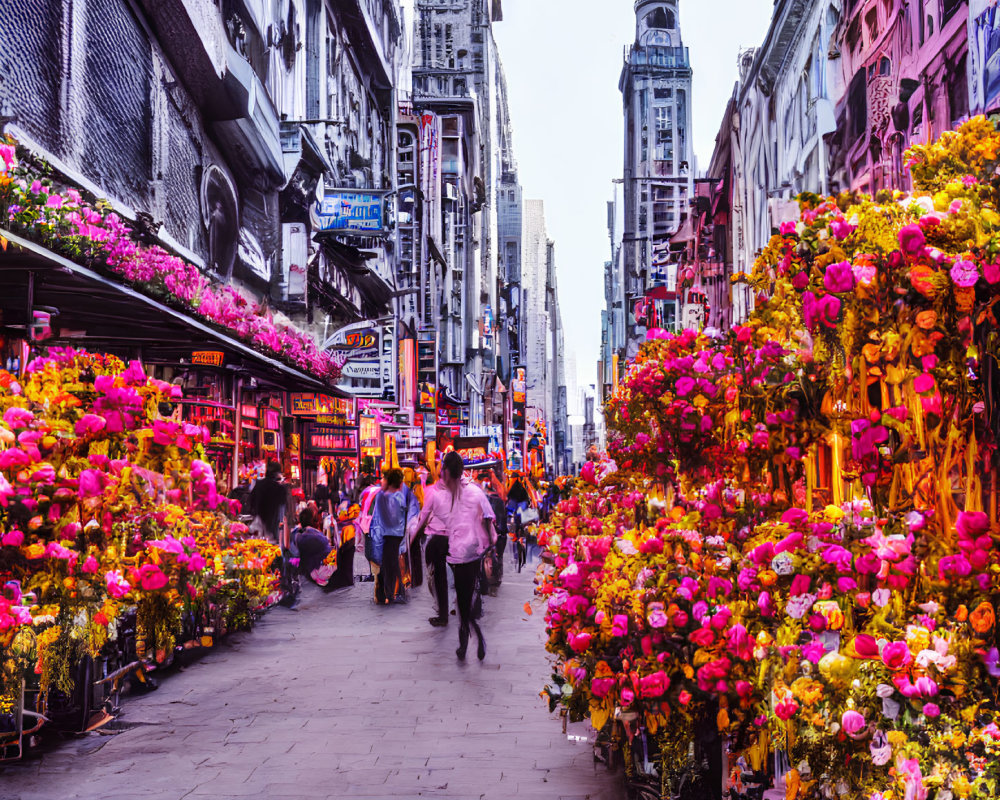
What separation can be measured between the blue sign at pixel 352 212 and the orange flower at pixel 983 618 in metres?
23.7

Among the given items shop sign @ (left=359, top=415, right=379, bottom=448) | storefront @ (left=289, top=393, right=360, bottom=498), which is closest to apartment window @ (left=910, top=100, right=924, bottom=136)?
storefront @ (left=289, top=393, right=360, bottom=498)

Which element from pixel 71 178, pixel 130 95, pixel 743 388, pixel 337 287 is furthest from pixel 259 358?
pixel 337 287

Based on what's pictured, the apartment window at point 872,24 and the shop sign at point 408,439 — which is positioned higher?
the apartment window at point 872,24

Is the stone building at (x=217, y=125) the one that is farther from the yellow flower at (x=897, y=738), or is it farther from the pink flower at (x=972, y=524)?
the yellow flower at (x=897, y=738)

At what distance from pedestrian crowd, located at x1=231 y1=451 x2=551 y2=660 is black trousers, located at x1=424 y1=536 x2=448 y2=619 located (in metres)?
0.01

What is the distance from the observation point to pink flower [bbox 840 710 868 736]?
3.65 m

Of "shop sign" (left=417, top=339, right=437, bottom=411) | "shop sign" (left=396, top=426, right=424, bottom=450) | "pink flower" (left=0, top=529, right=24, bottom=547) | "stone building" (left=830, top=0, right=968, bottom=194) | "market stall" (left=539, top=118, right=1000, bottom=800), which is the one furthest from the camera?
"shop sign" (left=417, top=339, right=437, bottom=411)

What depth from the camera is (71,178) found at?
1220 centimetres

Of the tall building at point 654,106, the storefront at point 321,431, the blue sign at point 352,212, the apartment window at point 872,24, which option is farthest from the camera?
the tall building at point 654,106

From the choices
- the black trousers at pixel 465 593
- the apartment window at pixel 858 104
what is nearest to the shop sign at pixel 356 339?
the apartment window at pixel 858 104

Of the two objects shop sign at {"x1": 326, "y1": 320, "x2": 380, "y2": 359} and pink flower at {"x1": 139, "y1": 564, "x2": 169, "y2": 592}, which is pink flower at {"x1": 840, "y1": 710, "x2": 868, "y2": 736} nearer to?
pink flower at {"x1": 139, "y1": 564, "x2": 169, "y2": 592}

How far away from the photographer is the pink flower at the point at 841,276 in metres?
3.98

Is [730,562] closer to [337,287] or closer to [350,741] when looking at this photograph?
[350,741]

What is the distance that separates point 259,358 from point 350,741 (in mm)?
6683
